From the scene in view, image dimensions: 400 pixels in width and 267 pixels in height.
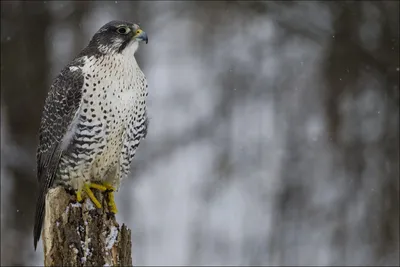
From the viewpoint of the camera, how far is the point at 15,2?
1205 cm

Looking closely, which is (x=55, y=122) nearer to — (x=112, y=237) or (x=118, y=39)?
(x=118, y=39)

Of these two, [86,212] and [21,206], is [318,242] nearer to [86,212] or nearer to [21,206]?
[21,206]

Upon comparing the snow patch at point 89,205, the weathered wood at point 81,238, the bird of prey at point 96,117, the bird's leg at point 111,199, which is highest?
the bird of prey at point 96,117

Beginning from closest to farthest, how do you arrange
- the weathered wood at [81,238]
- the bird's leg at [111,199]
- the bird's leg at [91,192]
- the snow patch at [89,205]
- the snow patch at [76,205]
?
the weathered wood at [81,238]
the snow patch at [76,205]
the snow patch at [89,205]
the bird's leg at [91,192]
the bird's leg at [111,199]

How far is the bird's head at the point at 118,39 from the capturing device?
245 inches

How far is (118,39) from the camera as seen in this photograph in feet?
20.4

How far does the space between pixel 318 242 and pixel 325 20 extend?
2911 millimetres

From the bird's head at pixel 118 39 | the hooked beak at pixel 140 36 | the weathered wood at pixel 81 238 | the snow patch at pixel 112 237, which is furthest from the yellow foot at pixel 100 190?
the hooked beak at pixel 140 36

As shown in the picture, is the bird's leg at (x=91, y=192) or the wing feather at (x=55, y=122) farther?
the wing feather at (x=55, y=122)

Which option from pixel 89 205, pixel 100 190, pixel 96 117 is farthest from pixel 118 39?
pixel 89 205

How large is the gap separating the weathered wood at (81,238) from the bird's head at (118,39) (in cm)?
109

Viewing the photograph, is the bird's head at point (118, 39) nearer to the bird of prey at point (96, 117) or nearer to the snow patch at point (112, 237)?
the bird of prey at point (96, 117)

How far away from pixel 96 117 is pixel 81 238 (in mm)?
1028

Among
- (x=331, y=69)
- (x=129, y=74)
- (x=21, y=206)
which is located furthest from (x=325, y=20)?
(x=129, y=74)
